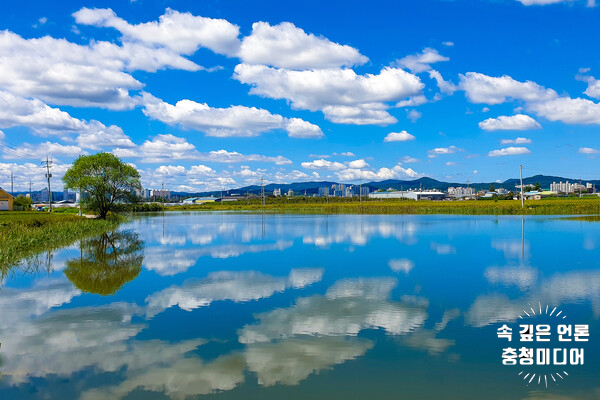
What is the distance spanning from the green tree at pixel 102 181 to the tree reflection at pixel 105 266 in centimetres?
2935

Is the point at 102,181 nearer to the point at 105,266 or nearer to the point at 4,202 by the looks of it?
the point at 4,202

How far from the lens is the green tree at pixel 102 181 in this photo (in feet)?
186

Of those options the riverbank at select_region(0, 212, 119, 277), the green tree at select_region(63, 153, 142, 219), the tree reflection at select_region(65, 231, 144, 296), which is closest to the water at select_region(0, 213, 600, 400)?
the tree reflection at select_region(65, 231, 144, 296)

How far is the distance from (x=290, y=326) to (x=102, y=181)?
2147 inches

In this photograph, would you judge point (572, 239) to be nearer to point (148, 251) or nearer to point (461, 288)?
point (461, 288)

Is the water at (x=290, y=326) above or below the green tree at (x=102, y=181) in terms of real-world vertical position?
below

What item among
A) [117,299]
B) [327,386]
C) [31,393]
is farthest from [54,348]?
[327,386]

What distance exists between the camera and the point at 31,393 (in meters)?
6.70

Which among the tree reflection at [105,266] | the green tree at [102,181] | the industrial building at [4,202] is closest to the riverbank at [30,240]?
the tree reflection at [105,266]

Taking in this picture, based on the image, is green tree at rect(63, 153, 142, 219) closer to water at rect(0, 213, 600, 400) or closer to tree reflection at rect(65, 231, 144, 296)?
tree reflection at rect(65, 231, 144, 296)

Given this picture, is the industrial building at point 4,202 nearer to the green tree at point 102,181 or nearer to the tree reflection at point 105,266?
the green tree at point 102,181

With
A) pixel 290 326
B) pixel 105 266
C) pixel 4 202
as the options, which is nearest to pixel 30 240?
pixel 105 266

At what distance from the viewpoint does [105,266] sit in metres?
19.8

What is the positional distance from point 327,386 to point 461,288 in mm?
8142
